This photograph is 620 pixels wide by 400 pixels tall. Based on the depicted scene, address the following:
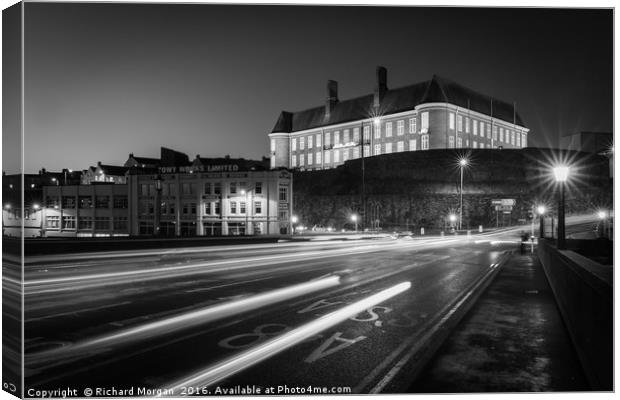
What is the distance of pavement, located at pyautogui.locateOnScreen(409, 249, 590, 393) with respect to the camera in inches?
234

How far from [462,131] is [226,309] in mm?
74123

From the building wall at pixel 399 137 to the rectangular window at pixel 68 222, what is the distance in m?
46.3

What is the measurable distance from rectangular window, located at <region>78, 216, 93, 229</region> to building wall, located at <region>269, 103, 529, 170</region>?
147ft

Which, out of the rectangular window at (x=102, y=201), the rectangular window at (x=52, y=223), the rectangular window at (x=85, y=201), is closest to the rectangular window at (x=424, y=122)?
the rectangular window at (x=102, y=201)

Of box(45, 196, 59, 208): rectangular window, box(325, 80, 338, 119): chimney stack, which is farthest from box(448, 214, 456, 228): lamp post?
box(45, 196, 59, 208): rectangular window

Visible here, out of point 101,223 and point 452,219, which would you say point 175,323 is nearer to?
point 452,219

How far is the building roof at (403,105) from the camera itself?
251 ft

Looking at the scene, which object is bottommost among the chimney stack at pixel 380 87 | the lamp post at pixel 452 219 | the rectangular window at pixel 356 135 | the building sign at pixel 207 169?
the lamp post at pixel 452 219

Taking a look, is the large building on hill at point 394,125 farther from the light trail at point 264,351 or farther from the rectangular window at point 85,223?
the light trail at point 264,351

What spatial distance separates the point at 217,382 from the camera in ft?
18.8

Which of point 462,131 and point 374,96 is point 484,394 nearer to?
point 462,131

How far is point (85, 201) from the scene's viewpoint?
63.6 meters

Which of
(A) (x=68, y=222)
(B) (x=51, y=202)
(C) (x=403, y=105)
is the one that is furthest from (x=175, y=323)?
(C) (x=403, y=105)

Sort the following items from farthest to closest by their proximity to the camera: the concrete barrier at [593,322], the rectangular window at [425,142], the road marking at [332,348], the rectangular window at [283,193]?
the rectangular window at [425,142], the rectangular window at [283,193], the road marking at [332,348], the concrete barrier at [593,322]
